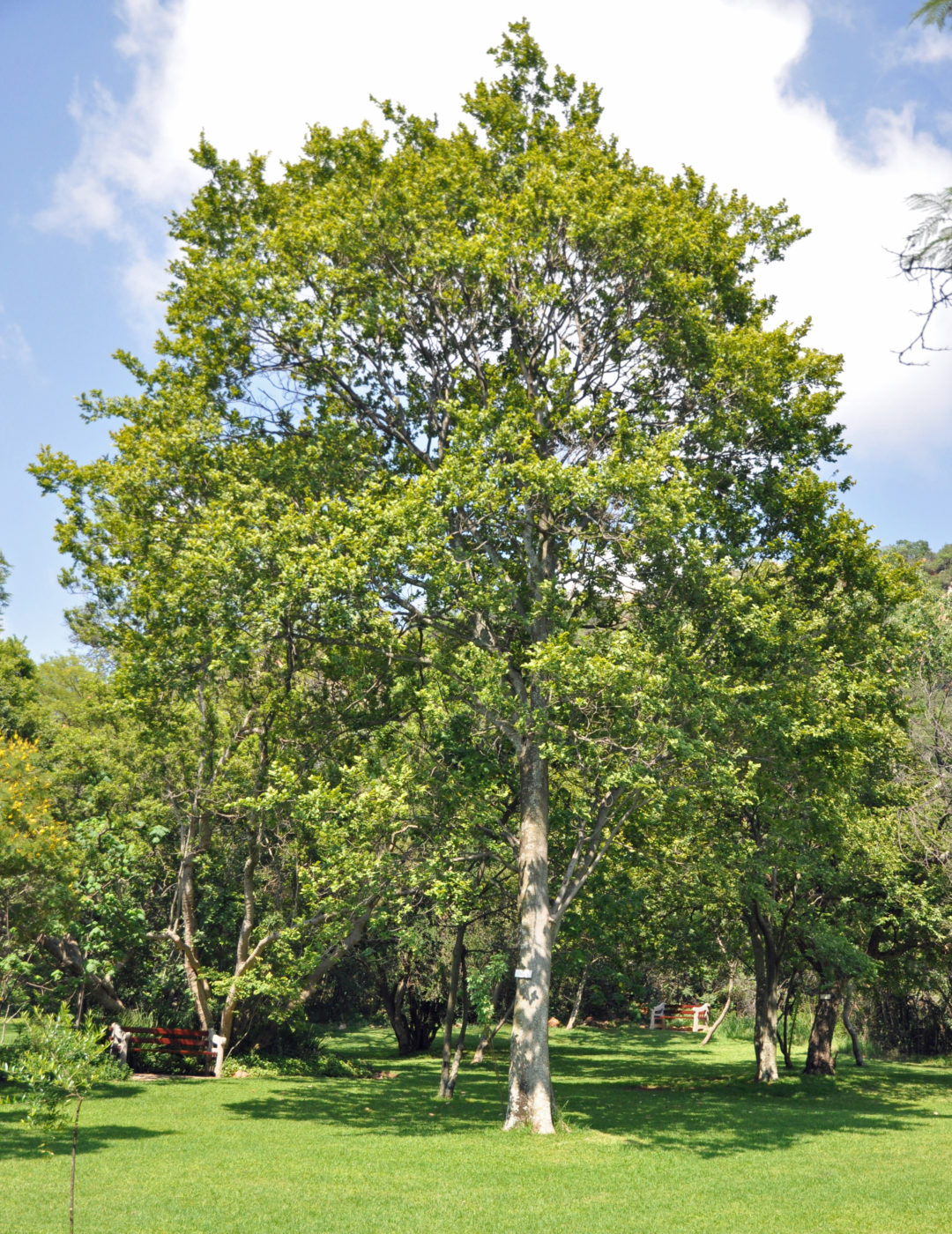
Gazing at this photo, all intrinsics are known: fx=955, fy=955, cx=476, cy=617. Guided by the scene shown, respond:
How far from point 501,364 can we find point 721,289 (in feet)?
13.5

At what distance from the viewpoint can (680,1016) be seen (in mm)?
44906

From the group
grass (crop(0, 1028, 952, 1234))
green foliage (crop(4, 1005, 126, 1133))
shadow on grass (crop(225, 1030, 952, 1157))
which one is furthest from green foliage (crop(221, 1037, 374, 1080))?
green foliage (crop(4, 1005, 126, 1133))

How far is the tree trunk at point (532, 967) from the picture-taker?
14726mm

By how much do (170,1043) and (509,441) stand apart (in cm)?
1686

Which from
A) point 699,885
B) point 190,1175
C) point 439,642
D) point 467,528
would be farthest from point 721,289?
point 190,1175

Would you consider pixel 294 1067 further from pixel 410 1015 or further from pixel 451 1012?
pixel 451 1012

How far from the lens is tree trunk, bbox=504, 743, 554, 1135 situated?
14726mm

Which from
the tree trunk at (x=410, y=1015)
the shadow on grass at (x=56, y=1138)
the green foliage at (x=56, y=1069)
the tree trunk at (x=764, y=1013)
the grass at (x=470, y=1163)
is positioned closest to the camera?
the green foliage at (x=56, y=1069)

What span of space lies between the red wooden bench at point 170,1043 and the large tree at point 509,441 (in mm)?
10558

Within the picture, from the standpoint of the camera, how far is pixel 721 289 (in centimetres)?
1692

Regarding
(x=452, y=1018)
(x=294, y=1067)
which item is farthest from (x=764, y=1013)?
(x=294, y=1067)

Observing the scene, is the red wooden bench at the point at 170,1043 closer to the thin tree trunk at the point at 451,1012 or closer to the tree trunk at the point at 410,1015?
the thin tree trunk at the point at 451,1012

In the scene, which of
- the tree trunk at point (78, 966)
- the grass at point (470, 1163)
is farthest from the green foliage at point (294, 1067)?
the tree trunk at point (78, 966)

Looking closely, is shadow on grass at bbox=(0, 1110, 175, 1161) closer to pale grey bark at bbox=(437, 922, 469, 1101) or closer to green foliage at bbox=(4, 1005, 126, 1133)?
green foliage at bbox=(4, 1005, 126, 1133)
